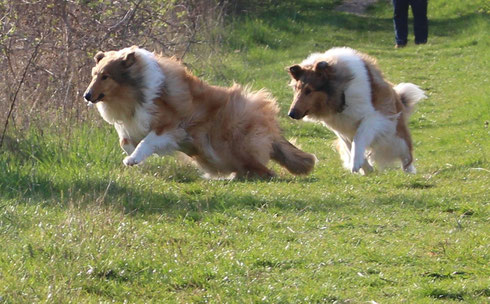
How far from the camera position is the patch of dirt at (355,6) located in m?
25.3

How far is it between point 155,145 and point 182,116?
1.53 feet

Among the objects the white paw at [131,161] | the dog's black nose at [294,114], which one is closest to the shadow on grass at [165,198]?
the white paw at [131,161]

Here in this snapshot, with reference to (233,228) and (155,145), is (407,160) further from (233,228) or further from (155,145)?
(233,228)

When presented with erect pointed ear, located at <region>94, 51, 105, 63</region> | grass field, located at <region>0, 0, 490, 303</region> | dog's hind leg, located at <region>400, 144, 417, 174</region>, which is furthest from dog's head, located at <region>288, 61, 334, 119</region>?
erect pointed ear, located at <region>94, 51, 105, 63</region>

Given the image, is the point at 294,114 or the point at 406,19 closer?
the point at 294,114

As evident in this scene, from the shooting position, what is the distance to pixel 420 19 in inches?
808

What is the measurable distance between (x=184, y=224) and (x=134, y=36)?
20.5 ft

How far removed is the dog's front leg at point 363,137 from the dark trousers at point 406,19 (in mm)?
10827

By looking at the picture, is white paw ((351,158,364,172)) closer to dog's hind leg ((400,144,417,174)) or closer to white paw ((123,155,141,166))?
dog's hind leg ((400,144,417,174))

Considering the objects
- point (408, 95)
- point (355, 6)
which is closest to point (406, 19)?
point (355, 6)

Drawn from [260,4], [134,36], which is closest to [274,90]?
[134,36]

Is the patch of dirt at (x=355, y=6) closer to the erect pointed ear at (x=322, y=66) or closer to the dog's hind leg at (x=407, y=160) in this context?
the dog's hind leg at (x=407, y=160)

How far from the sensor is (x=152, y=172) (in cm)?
905

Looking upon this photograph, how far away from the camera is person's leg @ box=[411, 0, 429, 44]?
798 inches
